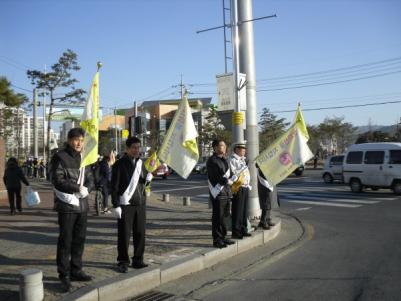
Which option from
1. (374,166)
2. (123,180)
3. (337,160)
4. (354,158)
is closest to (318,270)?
(123,180)

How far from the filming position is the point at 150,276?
5961 millimetres

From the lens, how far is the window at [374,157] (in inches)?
703

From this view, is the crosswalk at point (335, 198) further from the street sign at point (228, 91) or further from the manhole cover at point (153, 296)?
the manhole cover at point (153, 296)

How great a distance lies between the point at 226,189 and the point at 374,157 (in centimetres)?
1249

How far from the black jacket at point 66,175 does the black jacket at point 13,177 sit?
26.3ft

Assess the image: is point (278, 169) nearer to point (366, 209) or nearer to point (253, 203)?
point (253, 203)

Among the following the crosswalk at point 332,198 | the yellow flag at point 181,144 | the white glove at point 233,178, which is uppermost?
the yellow flag at point 181,144

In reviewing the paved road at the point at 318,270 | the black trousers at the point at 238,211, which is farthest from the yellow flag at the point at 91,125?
the black trousers at the point at 238,211

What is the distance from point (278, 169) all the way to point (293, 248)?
167cm

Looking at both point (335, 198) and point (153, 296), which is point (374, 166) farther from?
point (153, 296)

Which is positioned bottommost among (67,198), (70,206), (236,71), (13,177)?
(70,206)

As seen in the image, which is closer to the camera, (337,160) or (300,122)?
(300,122)

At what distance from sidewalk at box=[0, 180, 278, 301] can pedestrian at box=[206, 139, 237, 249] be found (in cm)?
36

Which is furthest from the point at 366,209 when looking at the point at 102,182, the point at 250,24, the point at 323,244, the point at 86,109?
the point at 86,109
